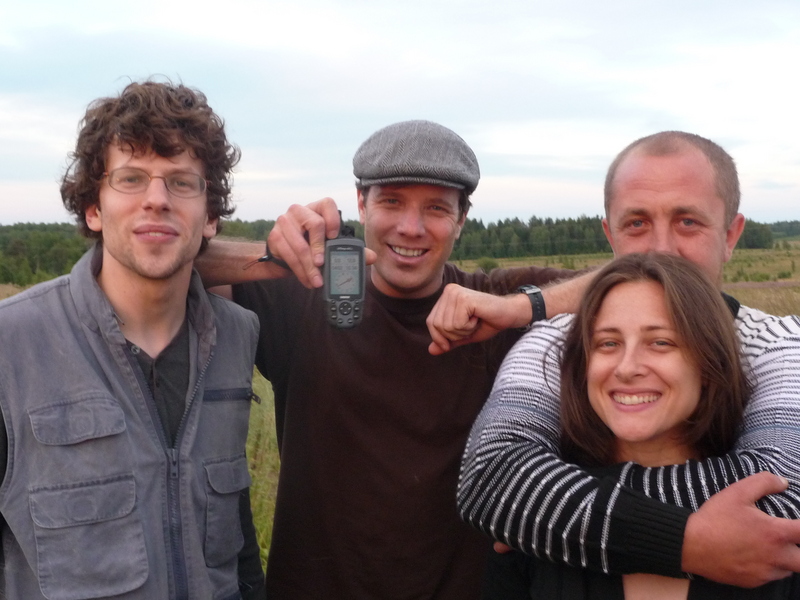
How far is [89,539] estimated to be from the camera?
8.10 ft

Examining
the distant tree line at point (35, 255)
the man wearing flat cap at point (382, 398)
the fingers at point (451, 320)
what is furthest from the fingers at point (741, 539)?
the distant tree line at point (35, 255)

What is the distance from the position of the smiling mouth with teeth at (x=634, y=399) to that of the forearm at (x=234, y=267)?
61.6 inches

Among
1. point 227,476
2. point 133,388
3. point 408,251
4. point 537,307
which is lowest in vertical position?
point 227,476

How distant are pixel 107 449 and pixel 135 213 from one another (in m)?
0.87

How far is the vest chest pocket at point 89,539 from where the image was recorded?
239 centimetres

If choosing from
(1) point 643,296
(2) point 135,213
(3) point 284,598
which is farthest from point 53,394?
(1) point 643,296

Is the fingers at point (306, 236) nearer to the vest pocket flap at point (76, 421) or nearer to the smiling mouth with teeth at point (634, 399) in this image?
the vest pocket flap at point (76, 421)

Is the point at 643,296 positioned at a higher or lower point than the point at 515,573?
higher

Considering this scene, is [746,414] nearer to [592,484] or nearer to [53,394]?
[592,484]

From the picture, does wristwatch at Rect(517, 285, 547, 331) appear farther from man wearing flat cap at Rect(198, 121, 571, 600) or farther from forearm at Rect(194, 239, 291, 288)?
forearm at Rect(194, 239, 291, 288)

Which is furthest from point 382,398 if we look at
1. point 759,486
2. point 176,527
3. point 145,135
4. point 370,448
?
point 759,486

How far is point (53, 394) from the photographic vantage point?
8.14ft

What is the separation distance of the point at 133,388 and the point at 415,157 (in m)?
1.53

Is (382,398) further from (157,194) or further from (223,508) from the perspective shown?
(157,194)
